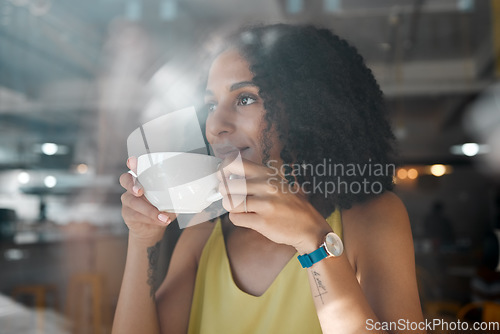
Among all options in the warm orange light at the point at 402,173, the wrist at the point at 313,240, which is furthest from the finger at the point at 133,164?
the warm orange light at the point at 402,173

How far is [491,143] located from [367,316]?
242cm

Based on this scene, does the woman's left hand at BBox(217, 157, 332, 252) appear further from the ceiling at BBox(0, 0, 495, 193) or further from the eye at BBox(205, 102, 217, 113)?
the ceiling at BBox(0, 0, 495, 193)

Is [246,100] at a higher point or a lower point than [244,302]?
higher

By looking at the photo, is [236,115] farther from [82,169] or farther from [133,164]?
[82,169]

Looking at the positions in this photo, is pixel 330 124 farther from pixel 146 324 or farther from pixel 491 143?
pixel 491 143

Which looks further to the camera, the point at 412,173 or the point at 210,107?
the point at 412,173

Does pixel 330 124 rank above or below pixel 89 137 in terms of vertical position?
below

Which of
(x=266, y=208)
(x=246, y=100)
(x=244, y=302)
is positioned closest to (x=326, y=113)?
(x=246, y=100)

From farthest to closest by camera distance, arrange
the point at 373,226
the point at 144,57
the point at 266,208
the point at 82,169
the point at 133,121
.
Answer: the point at 82,169, the point at 144,57, the point at 133,121, the point at 373,226, the point at 266,208

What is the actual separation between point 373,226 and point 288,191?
6.1 inches

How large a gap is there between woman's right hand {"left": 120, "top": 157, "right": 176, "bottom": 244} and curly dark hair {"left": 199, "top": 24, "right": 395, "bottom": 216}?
0.69ft

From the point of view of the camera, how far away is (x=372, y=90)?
0.71 metres

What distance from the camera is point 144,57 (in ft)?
4.20

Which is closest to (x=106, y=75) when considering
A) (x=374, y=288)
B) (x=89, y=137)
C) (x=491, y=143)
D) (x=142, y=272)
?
(x=89, y=137)
